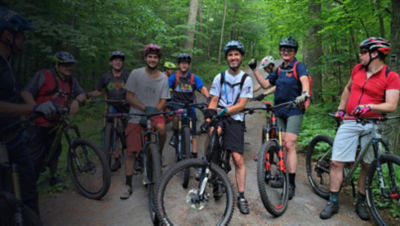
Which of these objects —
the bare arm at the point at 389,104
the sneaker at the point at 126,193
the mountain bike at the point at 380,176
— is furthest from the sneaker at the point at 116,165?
the bare arm at the point at 389,104

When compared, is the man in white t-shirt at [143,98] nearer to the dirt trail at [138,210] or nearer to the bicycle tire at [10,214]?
the dirt trail at [138,210]

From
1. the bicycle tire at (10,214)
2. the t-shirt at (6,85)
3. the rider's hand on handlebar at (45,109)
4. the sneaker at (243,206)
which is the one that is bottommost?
the sneaker at (243,206)

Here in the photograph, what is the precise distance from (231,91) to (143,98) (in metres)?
1.66

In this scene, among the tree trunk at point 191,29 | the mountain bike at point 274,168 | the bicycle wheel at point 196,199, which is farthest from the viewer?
the tree trunk at point 191,29

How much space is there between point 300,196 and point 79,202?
392 centimetres

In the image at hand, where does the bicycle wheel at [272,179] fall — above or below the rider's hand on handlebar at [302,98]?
below

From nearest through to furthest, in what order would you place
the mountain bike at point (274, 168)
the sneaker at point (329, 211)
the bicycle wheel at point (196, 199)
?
1. the bicycle wheel at point (196, 199)
2. the mountain bike at point (274, 168)
3. the sneaker at point (329, 211)

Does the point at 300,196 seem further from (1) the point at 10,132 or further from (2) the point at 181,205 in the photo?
(1) the point at 10,132

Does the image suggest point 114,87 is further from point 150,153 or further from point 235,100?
point 235,100

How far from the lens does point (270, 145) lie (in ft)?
12.9

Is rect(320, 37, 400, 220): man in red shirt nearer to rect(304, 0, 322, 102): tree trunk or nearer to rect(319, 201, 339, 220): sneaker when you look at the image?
rect(319, 201, 339, 220): sneaker

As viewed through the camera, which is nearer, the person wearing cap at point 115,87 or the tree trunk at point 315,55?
the person wearing cap at point 115,87

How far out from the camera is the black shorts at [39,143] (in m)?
4.36

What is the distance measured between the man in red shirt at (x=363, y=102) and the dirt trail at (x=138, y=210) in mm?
223
